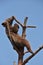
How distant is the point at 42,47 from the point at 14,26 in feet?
3.19

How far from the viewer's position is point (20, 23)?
257 inches

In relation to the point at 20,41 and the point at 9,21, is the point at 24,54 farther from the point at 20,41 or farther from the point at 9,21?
the point at 9,21

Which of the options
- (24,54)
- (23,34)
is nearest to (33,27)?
(23,34)

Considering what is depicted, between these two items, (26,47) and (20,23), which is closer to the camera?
(26,47)

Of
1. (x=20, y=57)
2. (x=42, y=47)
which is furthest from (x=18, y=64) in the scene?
(x=42, y=47)

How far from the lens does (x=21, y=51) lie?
6.27 meters

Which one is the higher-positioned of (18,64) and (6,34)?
(6,34)

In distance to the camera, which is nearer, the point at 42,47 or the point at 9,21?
the point at 42,47

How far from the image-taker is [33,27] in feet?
21.7

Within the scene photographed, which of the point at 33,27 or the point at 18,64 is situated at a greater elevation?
the point at 33,27

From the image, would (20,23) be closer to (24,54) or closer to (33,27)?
Result: (33,27)

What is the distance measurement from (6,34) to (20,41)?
37 cm

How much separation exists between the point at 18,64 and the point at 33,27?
3.15ft

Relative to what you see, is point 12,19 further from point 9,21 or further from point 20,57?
point 20,57
